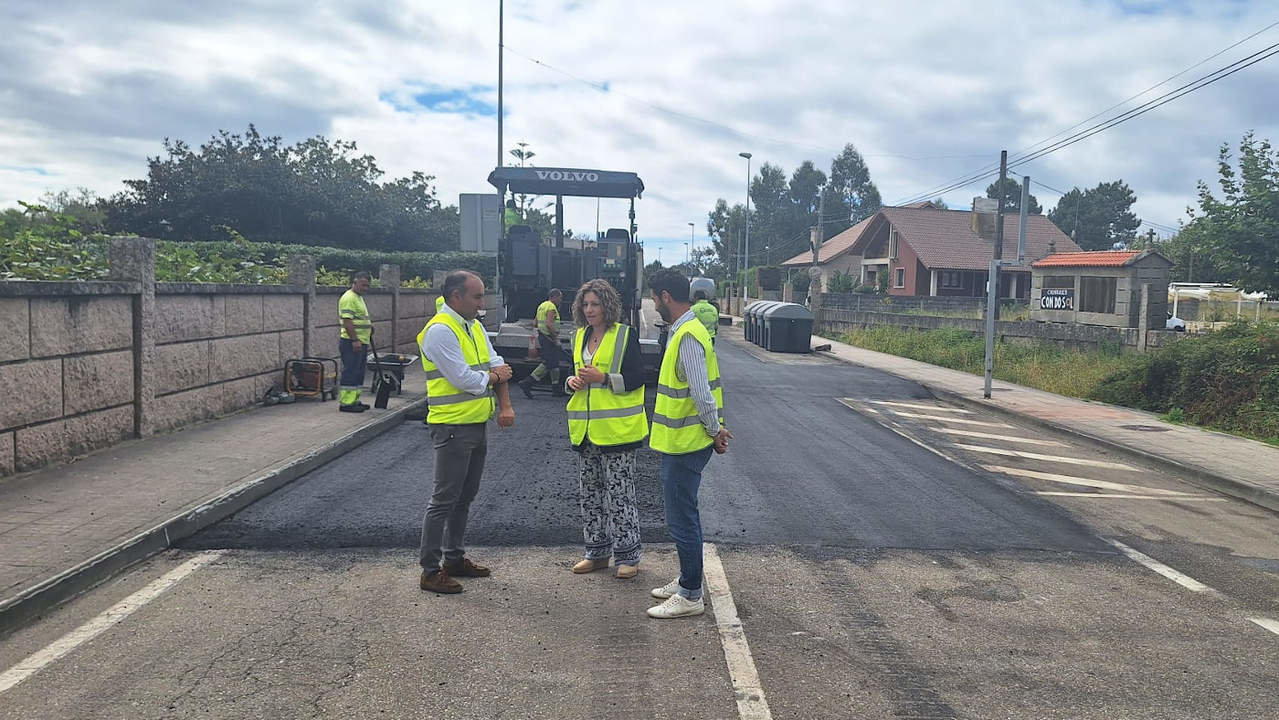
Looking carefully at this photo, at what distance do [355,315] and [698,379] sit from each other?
802 cm

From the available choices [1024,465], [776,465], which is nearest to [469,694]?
[776,465]

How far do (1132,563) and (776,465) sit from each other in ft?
12.3

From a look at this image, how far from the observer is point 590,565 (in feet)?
19.1

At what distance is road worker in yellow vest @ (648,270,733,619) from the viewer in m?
5.05

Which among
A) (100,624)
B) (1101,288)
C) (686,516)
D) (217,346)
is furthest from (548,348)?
(1101,288)

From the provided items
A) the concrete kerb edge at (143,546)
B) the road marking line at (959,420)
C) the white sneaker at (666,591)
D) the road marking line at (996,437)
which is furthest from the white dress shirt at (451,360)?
the road marking line at (959,420)

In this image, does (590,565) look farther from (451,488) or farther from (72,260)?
(72,260)

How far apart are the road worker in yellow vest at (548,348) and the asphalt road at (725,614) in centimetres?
543

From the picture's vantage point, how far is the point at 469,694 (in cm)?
400

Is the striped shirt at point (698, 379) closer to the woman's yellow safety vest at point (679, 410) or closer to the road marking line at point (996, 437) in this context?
the woman's yellow safety vest at point (679, 410)

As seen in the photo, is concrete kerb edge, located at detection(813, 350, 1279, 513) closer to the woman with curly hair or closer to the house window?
the woman with curly hair

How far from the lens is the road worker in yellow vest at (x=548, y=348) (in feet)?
46.6

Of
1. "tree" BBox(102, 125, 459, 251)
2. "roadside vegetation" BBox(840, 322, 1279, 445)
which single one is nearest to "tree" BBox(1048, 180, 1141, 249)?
"tree" BBox(102, 125, 459, 251)

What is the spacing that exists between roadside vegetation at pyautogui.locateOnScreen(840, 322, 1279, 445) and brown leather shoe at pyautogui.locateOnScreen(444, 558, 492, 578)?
1076 centimetres
